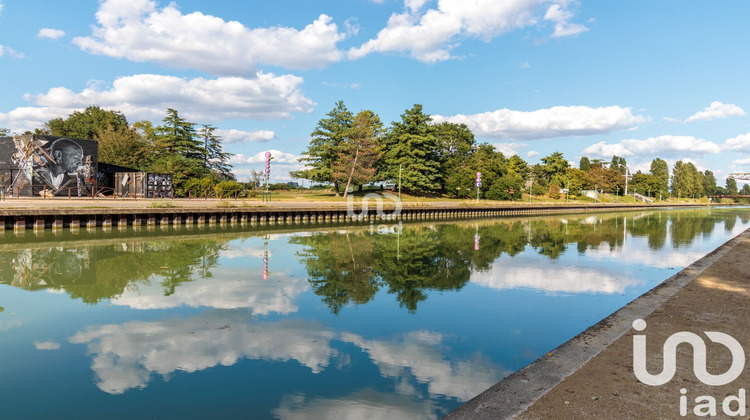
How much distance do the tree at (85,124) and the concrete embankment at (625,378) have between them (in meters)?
72.4

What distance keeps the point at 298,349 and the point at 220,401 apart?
1926 mm

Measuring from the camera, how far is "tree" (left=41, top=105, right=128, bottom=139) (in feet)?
227

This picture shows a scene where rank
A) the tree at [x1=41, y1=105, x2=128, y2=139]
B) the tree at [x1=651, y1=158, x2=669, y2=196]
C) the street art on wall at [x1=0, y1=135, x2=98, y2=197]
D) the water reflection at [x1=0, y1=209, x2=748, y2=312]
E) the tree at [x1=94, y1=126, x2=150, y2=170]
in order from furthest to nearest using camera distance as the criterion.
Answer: the tree at [x1=651, y1=158, x2=669, y2=196] → the tree at [x1=41, y1=105, x2=128, y2=139] → the tree at [x1=94, y1=126, x2=150, y2=170] → the street art on wall at [x1=0, y1=135, x2=98, y2=197] → the water reflection at [x1=0, y1=209, x2=748, y2=312]

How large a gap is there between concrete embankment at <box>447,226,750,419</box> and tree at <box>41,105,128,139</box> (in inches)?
2849

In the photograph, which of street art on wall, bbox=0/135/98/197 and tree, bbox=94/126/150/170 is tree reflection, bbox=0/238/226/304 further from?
tree, bbox=94/126/150/170

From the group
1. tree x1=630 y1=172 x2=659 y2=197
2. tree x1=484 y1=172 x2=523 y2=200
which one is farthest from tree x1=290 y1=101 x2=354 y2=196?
tree x1=630 y1=172 x2=659 y2=197

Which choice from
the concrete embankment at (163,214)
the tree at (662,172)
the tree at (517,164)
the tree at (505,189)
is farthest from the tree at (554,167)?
the concrete embankment at (163,214)

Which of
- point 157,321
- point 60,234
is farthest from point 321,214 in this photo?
point 157,321

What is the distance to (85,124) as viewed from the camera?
231ft

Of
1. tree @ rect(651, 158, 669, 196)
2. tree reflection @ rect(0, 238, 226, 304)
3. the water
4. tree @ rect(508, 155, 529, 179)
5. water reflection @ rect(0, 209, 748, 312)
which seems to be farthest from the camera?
tree @ rect(651, 158, 669, 196)

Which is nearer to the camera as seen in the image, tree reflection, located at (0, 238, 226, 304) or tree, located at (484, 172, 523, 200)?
tree reflection, located at (0, 238, 226, 304)

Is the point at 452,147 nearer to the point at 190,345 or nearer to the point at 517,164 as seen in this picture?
the point at 517,164

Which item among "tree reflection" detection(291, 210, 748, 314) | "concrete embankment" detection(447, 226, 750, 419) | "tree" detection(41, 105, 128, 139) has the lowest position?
"tree reflection" detection(291, 210, 748, 314)

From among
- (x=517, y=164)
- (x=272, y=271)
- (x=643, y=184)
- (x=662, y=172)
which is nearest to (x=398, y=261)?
(x=272, y=271)
